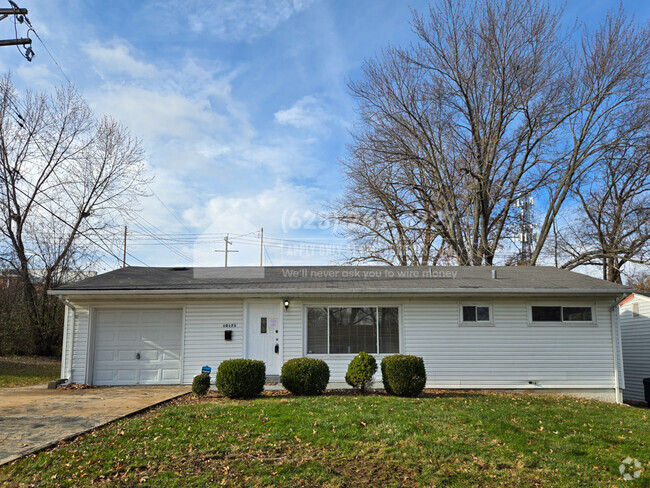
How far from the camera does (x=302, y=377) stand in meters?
9.57

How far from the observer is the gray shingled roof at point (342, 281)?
12.0 m

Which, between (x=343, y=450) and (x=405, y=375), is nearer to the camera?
(x=343, y=450)

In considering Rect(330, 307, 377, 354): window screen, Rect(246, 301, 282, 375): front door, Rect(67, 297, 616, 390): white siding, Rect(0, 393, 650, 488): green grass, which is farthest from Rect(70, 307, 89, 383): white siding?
Rect(330, 307, 377, 354): window screen

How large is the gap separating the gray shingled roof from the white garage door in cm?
87

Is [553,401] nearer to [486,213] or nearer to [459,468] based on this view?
[459,468]

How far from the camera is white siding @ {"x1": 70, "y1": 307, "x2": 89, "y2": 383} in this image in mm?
12070

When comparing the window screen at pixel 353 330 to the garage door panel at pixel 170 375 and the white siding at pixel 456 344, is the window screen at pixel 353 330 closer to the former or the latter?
the white siding at pixel 456 344

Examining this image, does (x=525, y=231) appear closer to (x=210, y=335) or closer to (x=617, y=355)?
(x=617, y=355)

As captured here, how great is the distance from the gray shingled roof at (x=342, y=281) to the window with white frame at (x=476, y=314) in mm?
539

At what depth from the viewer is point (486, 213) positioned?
21672 mm

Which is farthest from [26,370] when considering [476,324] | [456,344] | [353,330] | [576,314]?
[576,314]

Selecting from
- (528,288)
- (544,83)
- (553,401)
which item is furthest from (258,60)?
(544,83)

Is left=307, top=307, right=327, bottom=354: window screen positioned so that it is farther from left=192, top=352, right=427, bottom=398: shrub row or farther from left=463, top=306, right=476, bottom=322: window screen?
left=463, top=306, right=476, bottom=322: window screen

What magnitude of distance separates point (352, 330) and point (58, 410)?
21.9 feet
